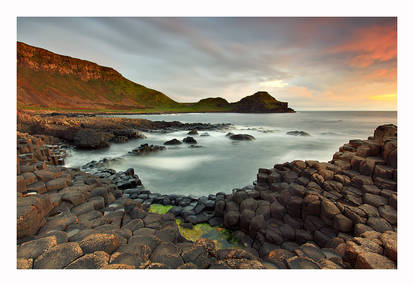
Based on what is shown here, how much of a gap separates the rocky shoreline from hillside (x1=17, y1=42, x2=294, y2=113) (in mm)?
80662

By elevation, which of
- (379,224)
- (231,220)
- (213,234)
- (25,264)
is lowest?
(213,234)

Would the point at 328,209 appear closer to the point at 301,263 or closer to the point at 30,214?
the point at 301,263

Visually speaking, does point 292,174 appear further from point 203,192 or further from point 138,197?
point 138,197

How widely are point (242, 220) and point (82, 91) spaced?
13432 cm

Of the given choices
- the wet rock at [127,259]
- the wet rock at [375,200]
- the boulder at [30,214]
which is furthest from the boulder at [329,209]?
the boulder at [30,214]

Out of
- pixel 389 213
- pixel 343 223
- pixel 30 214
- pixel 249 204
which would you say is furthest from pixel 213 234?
pixel 389 213

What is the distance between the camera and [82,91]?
10731cm

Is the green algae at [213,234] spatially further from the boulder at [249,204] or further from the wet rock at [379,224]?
the wet rock at [379,224]

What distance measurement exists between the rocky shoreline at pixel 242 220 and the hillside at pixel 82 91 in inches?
3176

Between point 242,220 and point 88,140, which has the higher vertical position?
point 88,140

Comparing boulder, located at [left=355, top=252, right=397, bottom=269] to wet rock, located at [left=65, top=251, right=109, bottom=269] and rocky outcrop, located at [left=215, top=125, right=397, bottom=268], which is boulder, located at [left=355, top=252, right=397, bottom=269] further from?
wet rock, located at [left=65, top=251, right=109, bottom=269]

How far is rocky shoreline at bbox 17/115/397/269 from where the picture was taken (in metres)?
2.27

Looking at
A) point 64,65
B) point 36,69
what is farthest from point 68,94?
point 64,65

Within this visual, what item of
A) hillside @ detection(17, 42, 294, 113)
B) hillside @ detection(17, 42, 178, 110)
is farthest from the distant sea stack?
hillside @ detection(17, 42, 178, 110)
